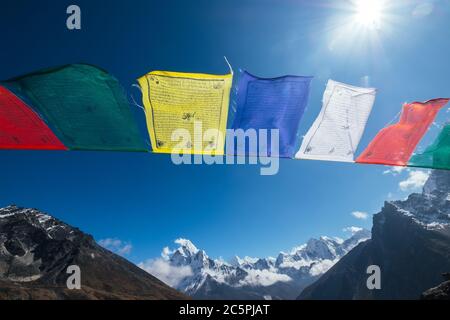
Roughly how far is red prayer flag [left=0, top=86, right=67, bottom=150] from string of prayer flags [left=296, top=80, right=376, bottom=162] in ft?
26.6

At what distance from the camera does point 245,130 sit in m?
11.6

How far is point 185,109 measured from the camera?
1119 cm

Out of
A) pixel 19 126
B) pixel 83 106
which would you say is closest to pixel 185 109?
pixel 83 106

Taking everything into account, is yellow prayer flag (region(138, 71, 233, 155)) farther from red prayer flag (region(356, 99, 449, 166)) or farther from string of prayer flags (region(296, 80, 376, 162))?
red prayer flag (region(356, 99, 449, 166))

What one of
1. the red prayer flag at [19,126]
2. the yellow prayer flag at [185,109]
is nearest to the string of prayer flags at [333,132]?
the yellow prayer flag at [185,109]

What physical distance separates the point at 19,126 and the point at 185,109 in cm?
494

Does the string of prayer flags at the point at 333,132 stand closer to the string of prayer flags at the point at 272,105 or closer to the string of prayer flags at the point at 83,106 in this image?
the string of prayer flags at the point at 272,105

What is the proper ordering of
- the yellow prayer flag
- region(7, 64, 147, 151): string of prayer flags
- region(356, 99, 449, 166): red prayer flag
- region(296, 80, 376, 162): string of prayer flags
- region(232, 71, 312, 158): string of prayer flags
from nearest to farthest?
1. region(7, 64, 147, 151): string of prayer flags
2. the yellow prayer flag
3. region(232, 71, 312, 158): string of prayer flags
4. region(296, 80, 376, 162): string of prayer flags
5. region(356, 99, 449, 166): red prayer flag

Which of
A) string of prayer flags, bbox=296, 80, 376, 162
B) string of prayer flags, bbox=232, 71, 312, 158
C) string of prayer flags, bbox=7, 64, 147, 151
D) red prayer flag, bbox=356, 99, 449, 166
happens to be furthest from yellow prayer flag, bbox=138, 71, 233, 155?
red prayer flag, bbox=356, 99, 449, 166

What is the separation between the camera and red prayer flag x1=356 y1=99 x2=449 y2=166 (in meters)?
12.8
